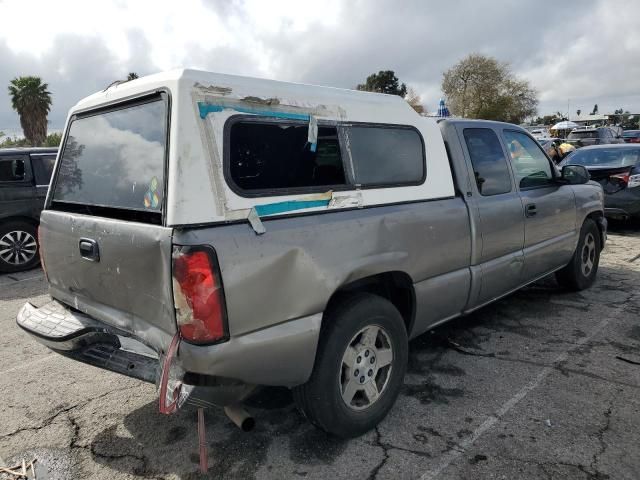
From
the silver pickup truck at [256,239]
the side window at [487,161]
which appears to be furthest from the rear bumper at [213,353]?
the side window at [487,161]

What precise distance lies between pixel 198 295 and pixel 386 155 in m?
1.58

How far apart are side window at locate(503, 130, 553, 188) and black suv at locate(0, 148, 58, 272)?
678cm

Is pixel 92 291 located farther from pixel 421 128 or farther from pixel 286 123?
pixel 421 128

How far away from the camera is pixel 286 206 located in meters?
2.45

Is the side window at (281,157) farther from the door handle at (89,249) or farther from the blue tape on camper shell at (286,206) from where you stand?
the door handle at (89,249)

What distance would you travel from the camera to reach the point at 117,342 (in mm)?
2598

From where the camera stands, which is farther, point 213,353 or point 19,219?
point 19,219

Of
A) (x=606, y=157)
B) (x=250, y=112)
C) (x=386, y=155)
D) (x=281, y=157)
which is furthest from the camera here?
(x=606, y=157)

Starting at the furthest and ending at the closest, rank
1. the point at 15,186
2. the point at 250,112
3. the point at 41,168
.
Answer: the point at 41,168 < the point at 15,186 < the point at 250,112

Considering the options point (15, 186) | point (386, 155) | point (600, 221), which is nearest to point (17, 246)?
point (15, 186)

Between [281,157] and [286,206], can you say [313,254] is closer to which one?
[286,206]

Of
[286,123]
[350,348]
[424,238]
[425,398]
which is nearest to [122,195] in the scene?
[286,123]

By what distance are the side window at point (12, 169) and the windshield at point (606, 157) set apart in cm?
968

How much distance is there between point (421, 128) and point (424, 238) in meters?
0.82
